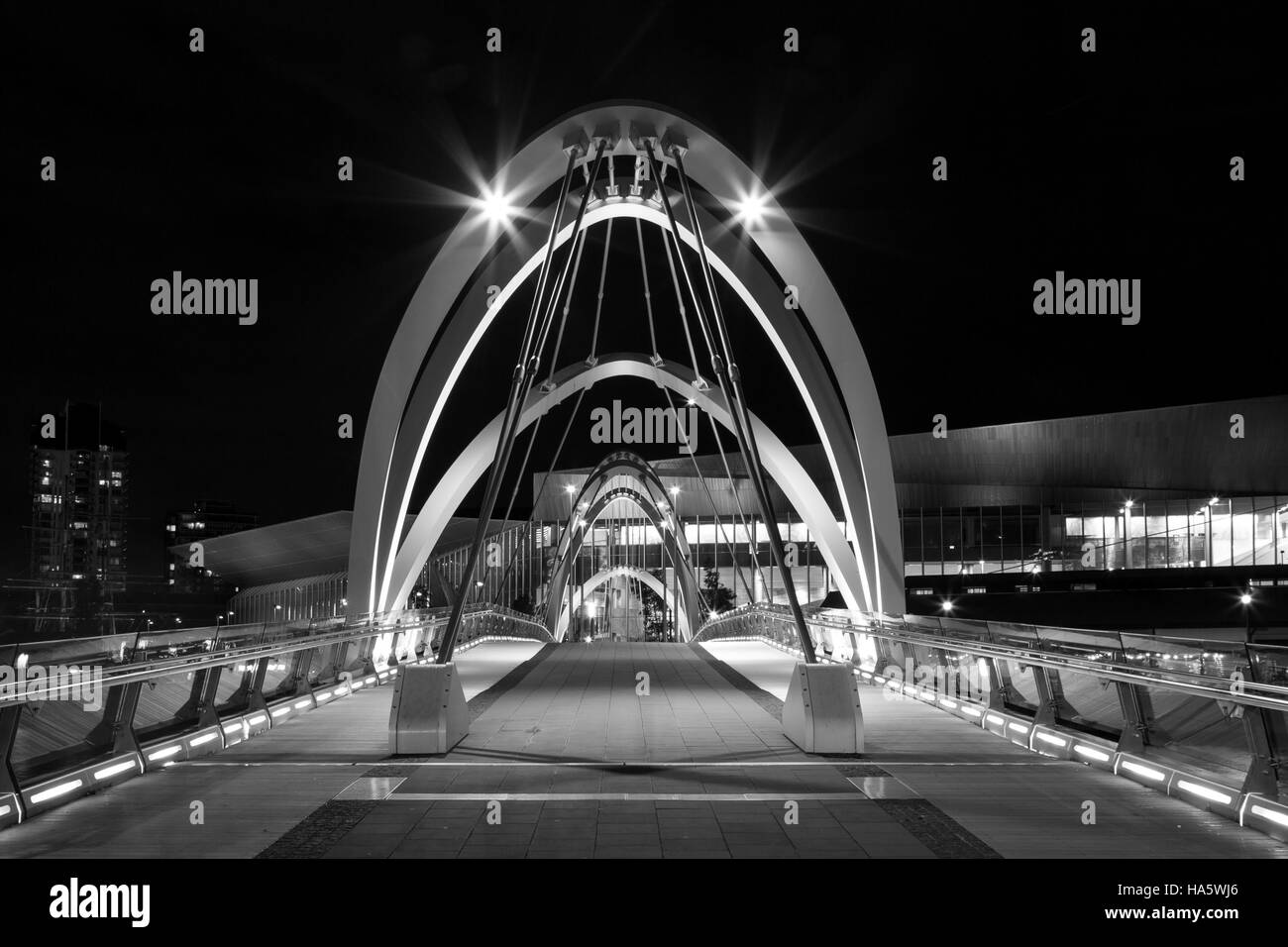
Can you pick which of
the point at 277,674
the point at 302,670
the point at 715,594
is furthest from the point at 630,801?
the point at 715,594

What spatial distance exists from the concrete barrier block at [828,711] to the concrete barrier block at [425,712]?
3.23m

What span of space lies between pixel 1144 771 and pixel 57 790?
769 cm

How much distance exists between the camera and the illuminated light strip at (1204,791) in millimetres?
7438

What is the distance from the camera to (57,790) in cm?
775

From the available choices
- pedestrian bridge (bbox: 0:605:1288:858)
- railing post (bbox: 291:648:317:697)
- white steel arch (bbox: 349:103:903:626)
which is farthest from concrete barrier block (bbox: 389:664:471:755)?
white steel arch (bbox: 349:103:903:626)

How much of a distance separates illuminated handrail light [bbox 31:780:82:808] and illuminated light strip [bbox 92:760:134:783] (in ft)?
0.95

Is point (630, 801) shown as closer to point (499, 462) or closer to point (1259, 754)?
point (1259, 754)

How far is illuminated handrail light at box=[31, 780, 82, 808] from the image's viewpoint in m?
7.46

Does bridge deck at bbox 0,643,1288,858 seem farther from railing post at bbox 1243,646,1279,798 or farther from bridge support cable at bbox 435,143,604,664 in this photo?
bridge support cable at bbox 435,143,604,664

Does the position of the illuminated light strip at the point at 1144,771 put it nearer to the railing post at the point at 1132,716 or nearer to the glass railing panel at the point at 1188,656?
the railing post at the point at 1132,716

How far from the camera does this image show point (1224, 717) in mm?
7609
